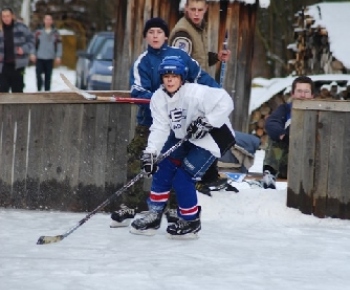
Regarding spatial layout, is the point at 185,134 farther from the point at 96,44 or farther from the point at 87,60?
the point at 96,44

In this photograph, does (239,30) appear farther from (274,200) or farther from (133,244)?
(133,244)

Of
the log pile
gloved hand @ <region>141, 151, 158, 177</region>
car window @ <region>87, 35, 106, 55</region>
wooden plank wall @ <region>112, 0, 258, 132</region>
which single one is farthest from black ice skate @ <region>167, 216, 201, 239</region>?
car window @ <region>87, 35, 106, 55</region>

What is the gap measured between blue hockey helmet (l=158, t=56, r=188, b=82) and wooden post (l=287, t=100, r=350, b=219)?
126 cm

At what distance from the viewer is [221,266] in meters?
6.07

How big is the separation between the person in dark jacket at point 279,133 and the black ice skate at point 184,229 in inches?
72.2

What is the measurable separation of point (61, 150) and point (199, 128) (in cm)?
154

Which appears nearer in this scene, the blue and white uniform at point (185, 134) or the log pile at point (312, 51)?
the blue and white uniform at point (185, 134)

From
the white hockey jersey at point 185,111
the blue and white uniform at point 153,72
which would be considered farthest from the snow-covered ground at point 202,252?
the blue and white uniform at point 153,72

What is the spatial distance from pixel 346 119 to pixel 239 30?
451 centimetres

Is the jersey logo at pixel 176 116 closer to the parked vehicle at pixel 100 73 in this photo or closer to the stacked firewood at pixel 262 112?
the stacked firewood at pixel 262 112

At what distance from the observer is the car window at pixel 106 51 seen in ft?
60.8

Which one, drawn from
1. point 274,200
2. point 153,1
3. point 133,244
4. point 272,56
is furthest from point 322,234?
point 272,56

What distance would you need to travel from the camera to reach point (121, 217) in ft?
24.3

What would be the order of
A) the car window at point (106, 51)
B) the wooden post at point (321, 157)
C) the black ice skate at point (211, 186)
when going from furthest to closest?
the car window at point (106, 51)
the black ice skate at point (211, 186)
the wooden post at point (321, 157)
